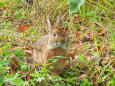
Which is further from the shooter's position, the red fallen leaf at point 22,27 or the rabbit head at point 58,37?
the red fallen leaf at point 22,27

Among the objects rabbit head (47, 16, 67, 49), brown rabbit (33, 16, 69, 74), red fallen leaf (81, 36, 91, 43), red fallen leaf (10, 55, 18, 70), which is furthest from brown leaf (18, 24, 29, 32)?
rabbit head (47, 16, 67, 49)

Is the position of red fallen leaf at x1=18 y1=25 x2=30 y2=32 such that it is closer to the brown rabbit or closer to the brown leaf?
the brown leaf

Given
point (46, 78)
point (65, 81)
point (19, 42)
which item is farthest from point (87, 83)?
point (19, 42)

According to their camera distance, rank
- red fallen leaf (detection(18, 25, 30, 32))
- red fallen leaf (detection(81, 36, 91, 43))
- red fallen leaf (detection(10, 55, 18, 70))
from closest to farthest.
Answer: red fallen leaf (detection(10, 55, 18, 70)) → red fallen leaf (detection(81, 36, 91, 43)) → red fallen leaf (detection(18, 25, 30, 32))

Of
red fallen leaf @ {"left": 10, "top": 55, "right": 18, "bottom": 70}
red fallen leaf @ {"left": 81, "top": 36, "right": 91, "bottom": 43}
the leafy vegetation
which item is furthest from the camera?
red fallen leaf @ {"left": 81, "top": 36, "right": 91, "bottom": 43}

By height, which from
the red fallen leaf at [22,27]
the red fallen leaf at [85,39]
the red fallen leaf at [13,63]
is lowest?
the red fallen leaf at [13,63]

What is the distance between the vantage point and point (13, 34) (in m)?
4.02

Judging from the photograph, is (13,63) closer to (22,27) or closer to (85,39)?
(85,39)

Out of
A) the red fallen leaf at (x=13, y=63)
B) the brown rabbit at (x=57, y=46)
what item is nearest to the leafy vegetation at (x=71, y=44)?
the red fallen leaf at (x=13, y=63)

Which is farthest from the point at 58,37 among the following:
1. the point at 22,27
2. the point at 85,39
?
the point at 22,27

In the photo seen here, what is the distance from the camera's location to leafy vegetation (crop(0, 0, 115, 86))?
7.86 feet

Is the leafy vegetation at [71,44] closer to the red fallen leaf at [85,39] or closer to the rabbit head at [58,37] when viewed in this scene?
the red fallen leaf at [85,39]

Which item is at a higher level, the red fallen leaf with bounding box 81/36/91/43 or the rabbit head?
the rabbit head

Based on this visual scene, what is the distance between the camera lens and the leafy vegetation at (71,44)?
2395 mm
